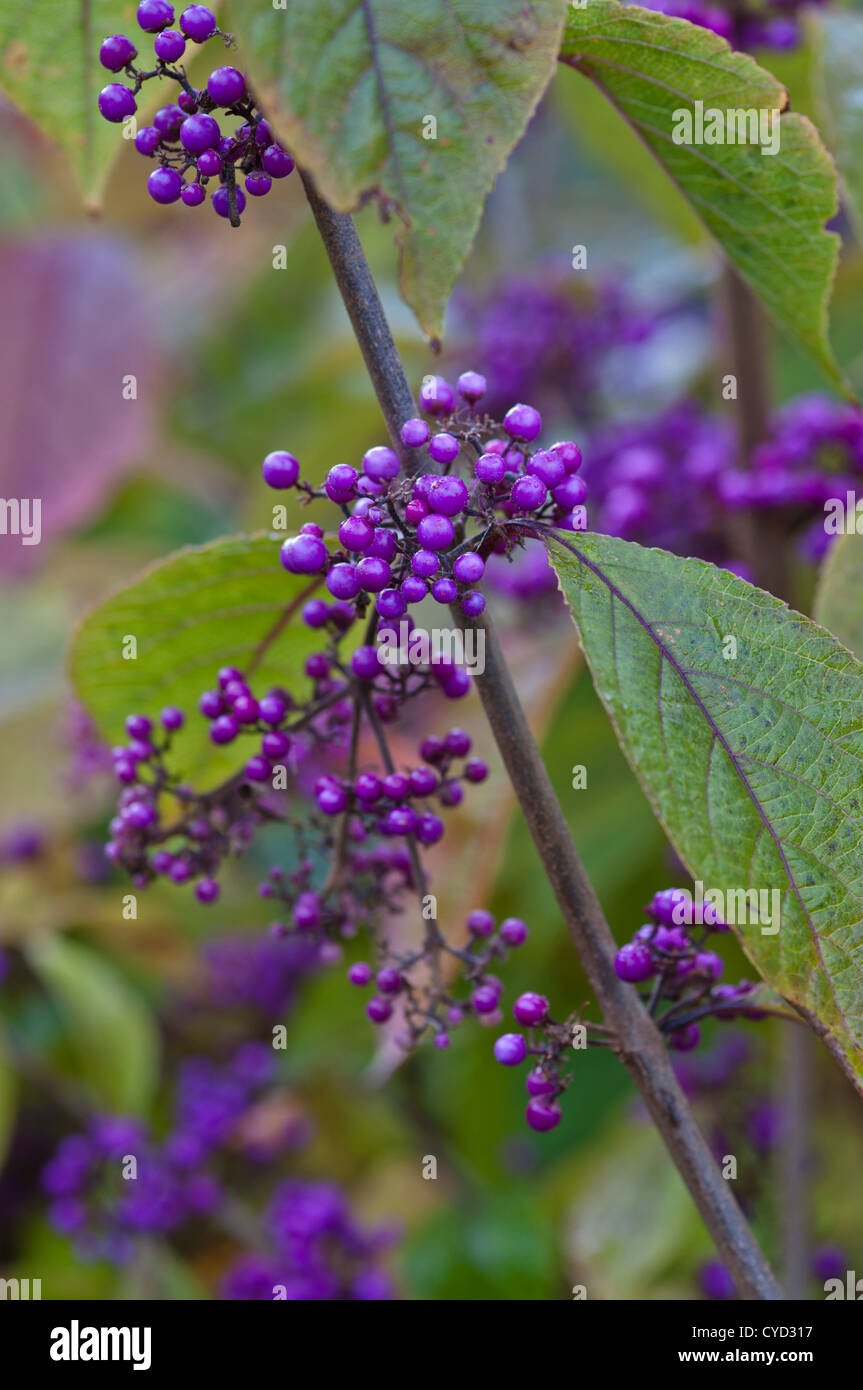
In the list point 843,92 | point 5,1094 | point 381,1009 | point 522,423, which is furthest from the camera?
point 5,1094

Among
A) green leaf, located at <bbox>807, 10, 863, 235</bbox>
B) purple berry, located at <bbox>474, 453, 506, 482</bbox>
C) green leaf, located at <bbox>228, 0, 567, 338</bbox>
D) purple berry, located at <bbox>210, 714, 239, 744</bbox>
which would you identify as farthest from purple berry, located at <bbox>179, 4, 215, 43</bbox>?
green leaf, located at <bbox>807, 10, 863, 235</bbox>

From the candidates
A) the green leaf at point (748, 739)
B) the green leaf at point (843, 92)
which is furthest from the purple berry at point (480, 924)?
the green leaf at point (843, 92)

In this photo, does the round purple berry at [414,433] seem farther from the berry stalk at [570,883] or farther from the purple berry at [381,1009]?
the purple berry at [381,1009]

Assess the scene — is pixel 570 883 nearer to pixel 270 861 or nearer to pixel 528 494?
pixel 528 494

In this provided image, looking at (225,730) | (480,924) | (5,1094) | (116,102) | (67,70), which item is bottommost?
(5,1094)

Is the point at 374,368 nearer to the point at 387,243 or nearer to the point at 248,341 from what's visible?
the point at 387,243

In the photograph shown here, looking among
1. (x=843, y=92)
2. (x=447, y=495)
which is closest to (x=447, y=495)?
(x=447, y=495)

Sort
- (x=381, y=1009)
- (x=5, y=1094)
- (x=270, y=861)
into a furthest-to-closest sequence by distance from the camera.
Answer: (x=270, y=861) → (x=5, y=1094) → (x=381, y=1009)
